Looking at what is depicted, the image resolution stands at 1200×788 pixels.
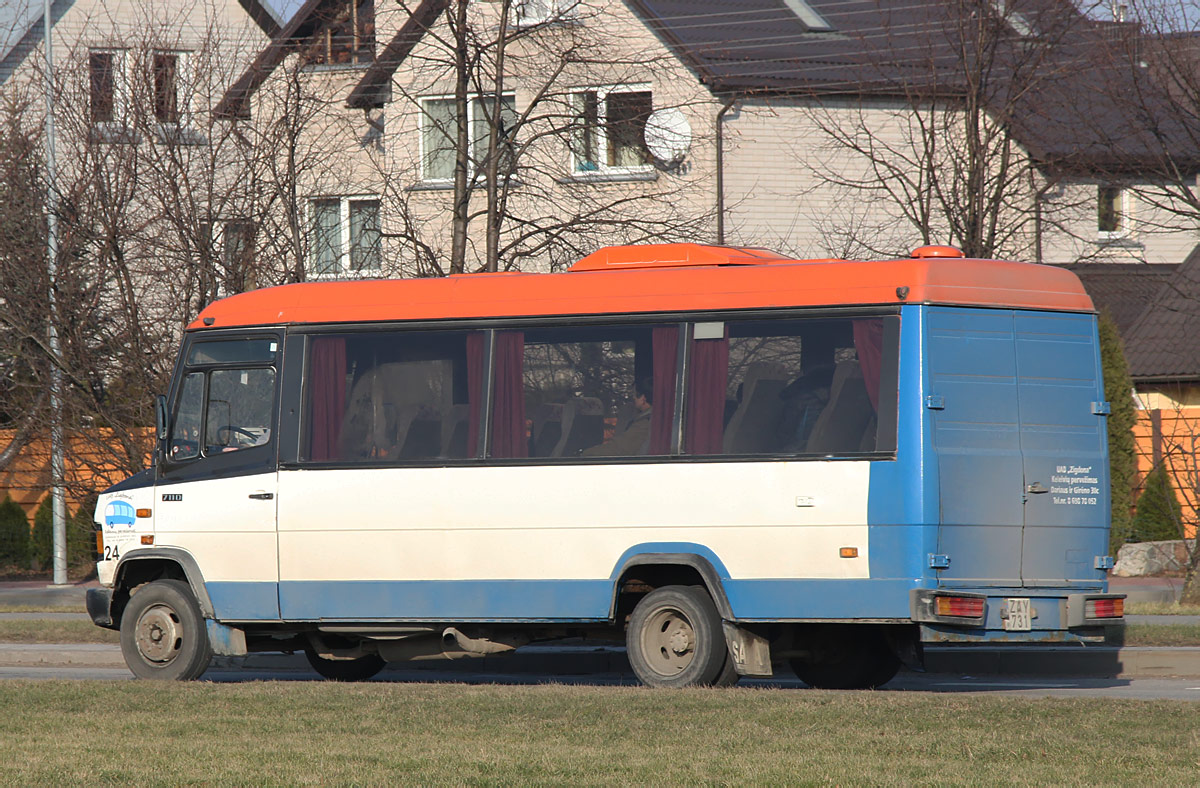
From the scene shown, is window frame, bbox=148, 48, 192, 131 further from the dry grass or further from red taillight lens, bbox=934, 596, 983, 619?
red taillight lens, bbox=934, 596, 983, 619

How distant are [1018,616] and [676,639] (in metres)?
2.37

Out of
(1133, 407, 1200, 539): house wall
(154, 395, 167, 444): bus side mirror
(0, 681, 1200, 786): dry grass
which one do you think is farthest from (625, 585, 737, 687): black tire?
(1133, 407, 1200, 539): house wall

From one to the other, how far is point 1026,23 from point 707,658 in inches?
715

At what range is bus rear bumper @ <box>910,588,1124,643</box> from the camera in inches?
403

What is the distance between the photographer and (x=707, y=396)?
11.1m

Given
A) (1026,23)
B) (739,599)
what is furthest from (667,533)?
(1026,23)

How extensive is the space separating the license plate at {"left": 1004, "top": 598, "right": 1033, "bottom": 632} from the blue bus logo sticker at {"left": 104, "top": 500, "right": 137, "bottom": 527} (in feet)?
22.2

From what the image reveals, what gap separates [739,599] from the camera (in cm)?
1084

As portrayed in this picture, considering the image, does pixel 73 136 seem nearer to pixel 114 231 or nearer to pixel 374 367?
pixel 114 231

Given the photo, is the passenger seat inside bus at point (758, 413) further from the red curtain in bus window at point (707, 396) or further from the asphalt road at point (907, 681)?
the asphalt road at point (907, 681)

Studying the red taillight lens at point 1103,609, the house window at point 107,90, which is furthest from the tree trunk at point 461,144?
the red taillight lens at point 1103,609

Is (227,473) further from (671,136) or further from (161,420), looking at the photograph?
(671,136)

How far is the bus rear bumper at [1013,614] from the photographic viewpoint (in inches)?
403

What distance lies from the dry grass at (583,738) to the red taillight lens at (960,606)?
2.11 feet
